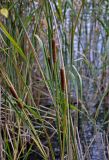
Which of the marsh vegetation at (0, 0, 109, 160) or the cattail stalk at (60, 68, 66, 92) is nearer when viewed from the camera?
the cattail stalk at (60, 68, 66, 92)

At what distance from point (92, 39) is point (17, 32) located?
1052 mm

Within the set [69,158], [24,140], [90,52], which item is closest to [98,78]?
[90,52]

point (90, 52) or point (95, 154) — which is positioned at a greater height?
point (90, 52)

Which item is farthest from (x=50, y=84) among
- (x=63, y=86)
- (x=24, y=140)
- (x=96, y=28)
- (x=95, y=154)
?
(x=96, y=28)

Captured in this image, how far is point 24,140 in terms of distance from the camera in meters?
1.87

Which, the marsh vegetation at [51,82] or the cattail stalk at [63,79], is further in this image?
the marsh vegetation at [51,82]

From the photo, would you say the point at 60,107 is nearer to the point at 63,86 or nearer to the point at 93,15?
the point at 63,86

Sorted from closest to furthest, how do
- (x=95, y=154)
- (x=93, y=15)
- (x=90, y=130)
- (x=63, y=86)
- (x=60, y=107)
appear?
1. (x=63, y=86)
2. (x=60, y=107)
3. (x=95, y=154)
4. (x=90, y=130)
5. (x=93, y=15)

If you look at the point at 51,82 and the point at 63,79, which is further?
the point at 51,82

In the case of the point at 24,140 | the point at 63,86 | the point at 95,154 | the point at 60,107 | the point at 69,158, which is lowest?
the point at 95,154

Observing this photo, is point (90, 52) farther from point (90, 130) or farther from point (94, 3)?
point (90, 130)

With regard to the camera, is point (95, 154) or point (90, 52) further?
point (90, 52)

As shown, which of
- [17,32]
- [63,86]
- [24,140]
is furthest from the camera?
[24,140]

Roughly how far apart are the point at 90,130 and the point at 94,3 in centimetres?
75
